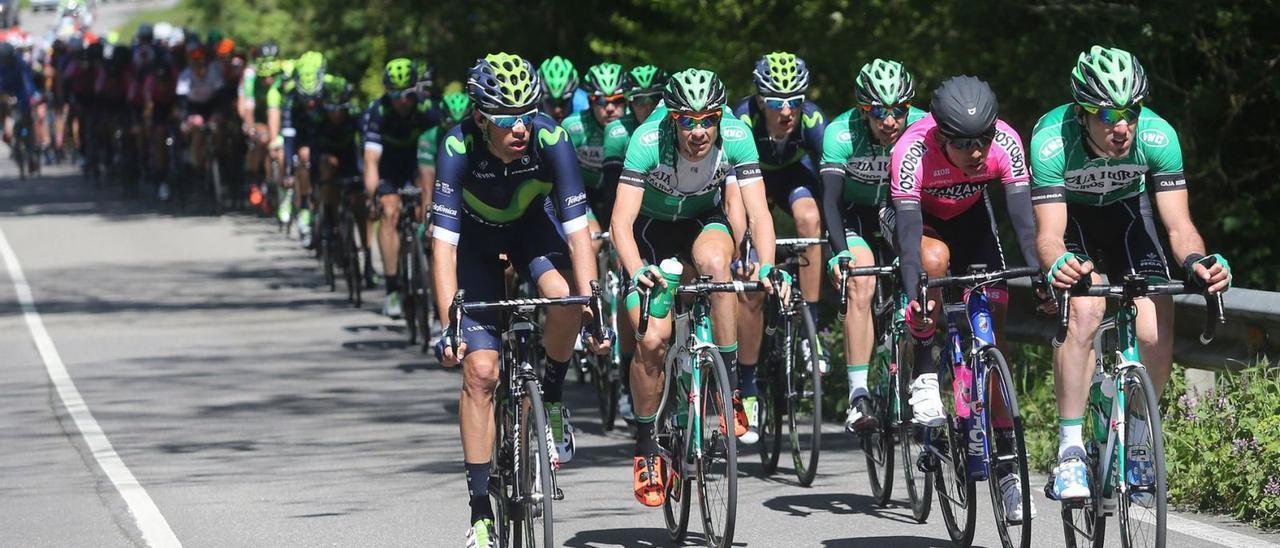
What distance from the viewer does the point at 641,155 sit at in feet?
28.8

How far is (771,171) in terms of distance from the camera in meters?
11.2

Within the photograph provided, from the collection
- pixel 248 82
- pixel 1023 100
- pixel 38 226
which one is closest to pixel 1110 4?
pixel 1023 100

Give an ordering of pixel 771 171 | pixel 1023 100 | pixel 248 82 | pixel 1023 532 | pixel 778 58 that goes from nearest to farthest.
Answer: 1. pixel 1023 532
2. pixel 778 58
3. pixel 771 171
4. pixel 1023 100
5. pixel 248 82

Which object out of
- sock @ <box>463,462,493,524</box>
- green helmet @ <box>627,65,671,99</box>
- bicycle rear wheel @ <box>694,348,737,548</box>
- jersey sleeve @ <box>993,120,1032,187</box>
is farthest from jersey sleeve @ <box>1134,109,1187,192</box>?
green helmet @ <box>627,65,671,99</box>

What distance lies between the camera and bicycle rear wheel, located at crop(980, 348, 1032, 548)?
716 cm

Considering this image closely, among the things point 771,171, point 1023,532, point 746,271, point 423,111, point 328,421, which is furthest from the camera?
point 423,111

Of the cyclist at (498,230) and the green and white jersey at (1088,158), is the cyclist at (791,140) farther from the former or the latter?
the green and white jersey at (1088,158)

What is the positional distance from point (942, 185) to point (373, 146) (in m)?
7.73

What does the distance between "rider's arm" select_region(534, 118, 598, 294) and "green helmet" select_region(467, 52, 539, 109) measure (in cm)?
30

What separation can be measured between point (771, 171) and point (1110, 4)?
586 cm

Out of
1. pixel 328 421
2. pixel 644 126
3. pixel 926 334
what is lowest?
pixel 328 421

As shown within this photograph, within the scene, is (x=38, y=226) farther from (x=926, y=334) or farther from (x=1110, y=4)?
(x=926, y=334)

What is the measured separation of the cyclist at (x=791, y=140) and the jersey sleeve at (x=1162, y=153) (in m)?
2.77

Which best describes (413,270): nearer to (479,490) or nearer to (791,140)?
(791,140)
